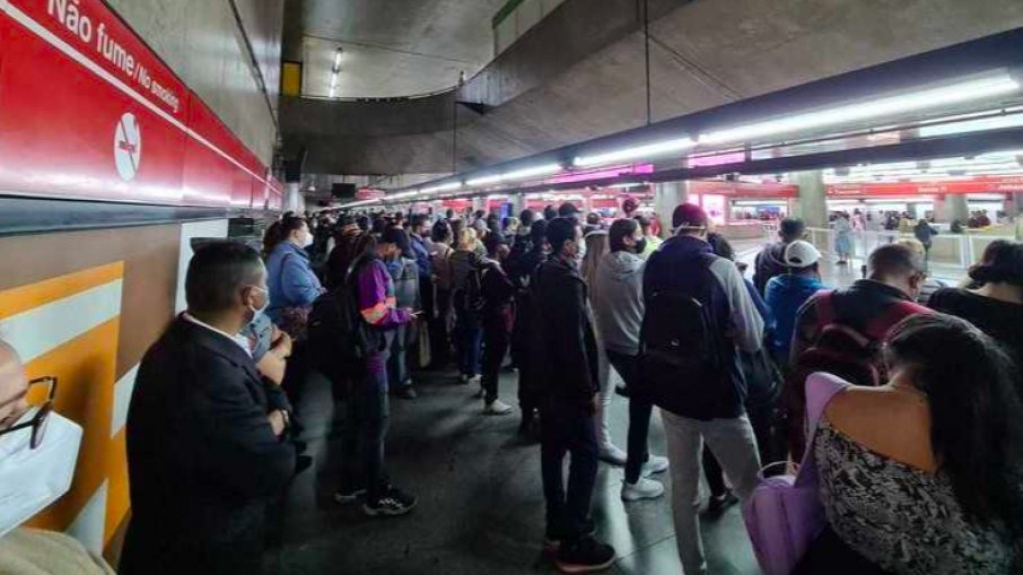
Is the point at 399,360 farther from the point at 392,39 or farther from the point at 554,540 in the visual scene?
the point at 392,39

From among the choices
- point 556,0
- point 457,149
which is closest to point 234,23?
point 556,0

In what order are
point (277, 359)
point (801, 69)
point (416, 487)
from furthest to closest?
point (801, 69), point (416, 487), point (277, 359)

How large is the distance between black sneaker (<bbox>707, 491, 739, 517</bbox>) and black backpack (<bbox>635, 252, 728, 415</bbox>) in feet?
3.42

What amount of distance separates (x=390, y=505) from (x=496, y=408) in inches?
59.2

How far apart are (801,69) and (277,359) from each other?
4981 mm

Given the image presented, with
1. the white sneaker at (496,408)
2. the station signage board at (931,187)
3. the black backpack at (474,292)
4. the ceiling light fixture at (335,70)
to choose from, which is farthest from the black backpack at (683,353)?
the station signage board at (931,187)

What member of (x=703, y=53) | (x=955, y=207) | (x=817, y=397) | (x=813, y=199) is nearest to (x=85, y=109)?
(x=817, y=397)

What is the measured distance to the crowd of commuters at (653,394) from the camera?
999mm

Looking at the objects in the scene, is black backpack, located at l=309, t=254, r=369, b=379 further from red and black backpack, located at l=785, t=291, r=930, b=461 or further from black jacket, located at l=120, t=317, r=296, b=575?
red and black backpack, located at l=785, t=291, r=930, b=461

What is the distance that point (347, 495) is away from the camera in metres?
2.71

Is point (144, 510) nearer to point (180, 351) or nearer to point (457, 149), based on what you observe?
point (180, 351)

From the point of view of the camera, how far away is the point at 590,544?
221cm

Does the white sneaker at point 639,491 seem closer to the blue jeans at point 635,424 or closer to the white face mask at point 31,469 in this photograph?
the blue jeans at point 635,424

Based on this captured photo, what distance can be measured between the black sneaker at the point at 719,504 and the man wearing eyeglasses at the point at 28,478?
105 inches
